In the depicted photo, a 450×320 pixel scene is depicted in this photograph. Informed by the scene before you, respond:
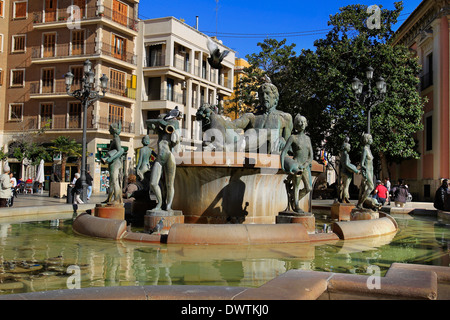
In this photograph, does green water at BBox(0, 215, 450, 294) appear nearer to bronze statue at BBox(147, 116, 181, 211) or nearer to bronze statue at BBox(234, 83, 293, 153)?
bronze statue at BBox(147, 116, 181, 211)

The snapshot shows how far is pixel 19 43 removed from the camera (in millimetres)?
38938

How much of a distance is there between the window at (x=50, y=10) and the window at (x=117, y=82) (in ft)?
23.2

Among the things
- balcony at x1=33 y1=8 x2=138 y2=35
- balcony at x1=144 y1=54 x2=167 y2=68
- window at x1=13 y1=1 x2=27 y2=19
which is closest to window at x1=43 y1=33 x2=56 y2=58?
balcony at x1=33 y1=8 x2=138 y2=35

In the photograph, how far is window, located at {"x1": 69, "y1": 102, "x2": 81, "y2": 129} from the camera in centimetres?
3647

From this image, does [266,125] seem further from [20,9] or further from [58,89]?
[20,9]

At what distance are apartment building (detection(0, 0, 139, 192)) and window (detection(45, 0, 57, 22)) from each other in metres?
0.09

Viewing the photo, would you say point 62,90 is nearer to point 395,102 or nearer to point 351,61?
point 351,61

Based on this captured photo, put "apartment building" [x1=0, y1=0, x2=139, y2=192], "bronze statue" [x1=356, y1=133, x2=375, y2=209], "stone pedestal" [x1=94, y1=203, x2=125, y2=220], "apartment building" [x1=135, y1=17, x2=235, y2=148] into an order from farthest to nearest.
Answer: "apartment building" [x1=135, y1=17, x2=235, y2=148] → "apartment building" [x1=0, y1=0, x2=139, y2=192] → "bronze statue" [x1=356, y1=133, x2=375, y2=209] → "stone pedestal" [x1=94, y1=203, x2=125, y2=220]

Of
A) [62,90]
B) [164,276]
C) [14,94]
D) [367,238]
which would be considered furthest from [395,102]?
[14,94]

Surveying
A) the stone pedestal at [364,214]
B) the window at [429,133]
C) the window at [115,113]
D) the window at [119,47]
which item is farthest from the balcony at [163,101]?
the stone pedestal at [364,214]

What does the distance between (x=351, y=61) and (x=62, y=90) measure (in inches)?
927

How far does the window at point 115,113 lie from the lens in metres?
36.9

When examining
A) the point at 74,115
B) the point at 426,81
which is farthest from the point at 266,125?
the point at 74,115

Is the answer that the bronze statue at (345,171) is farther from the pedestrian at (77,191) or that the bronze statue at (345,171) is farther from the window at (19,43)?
the window at (19,43)
